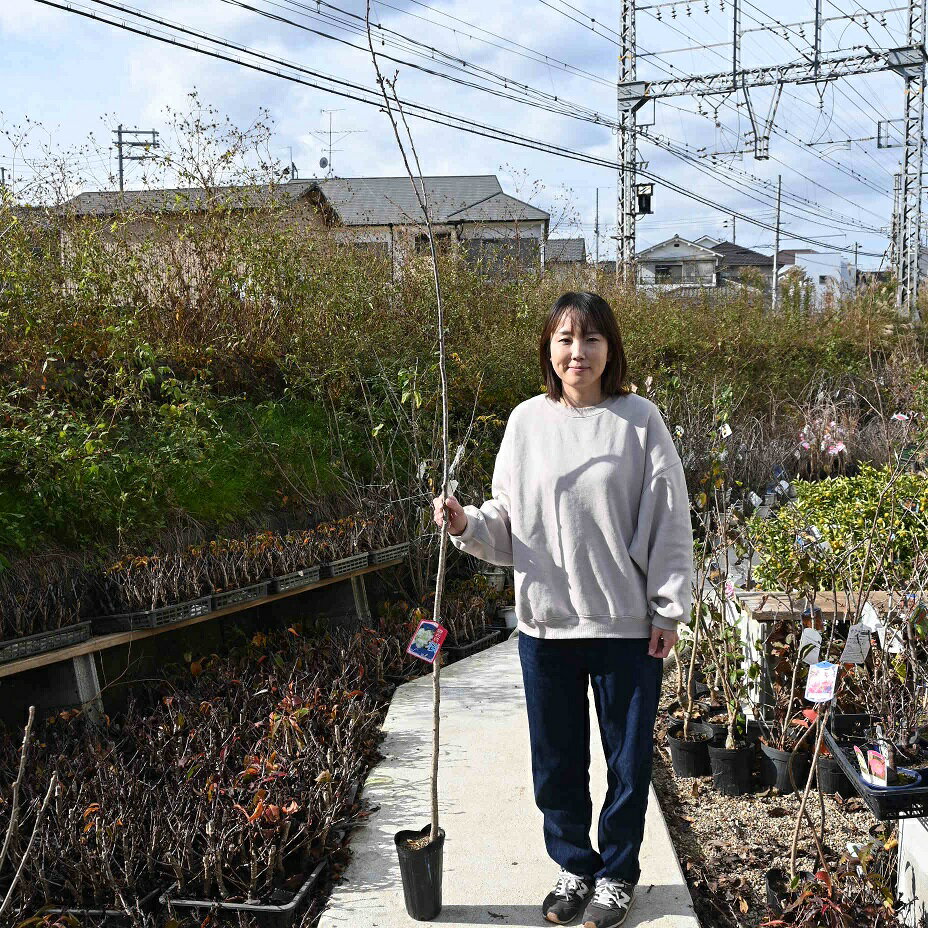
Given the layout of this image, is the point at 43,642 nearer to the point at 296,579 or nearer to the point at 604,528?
the point at 296,579

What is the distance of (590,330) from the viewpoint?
244 centimetres

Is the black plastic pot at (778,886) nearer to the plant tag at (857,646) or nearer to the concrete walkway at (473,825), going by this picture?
the concrete walkway at (473,825)

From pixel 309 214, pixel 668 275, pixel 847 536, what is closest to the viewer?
pixel 847 536

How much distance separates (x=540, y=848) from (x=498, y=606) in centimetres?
292

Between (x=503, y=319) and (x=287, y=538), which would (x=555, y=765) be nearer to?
(x=287, y=538)

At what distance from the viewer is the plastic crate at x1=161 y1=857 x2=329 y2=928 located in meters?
2.61

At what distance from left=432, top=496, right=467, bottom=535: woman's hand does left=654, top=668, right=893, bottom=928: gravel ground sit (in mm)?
1351

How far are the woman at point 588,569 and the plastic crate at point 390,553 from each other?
9.51 ft

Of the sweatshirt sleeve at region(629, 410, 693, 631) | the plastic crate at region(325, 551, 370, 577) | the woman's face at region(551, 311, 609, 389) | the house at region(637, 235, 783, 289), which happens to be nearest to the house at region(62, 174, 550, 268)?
the plastic crate at region(325, 551, 370, 577)

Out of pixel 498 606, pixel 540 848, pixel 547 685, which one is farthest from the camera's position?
pixel 498 606

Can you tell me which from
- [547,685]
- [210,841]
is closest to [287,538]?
[210,841]

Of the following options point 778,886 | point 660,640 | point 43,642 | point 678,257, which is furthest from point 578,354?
point 678,257

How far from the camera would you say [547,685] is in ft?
8.11

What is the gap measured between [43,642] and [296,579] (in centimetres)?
139
